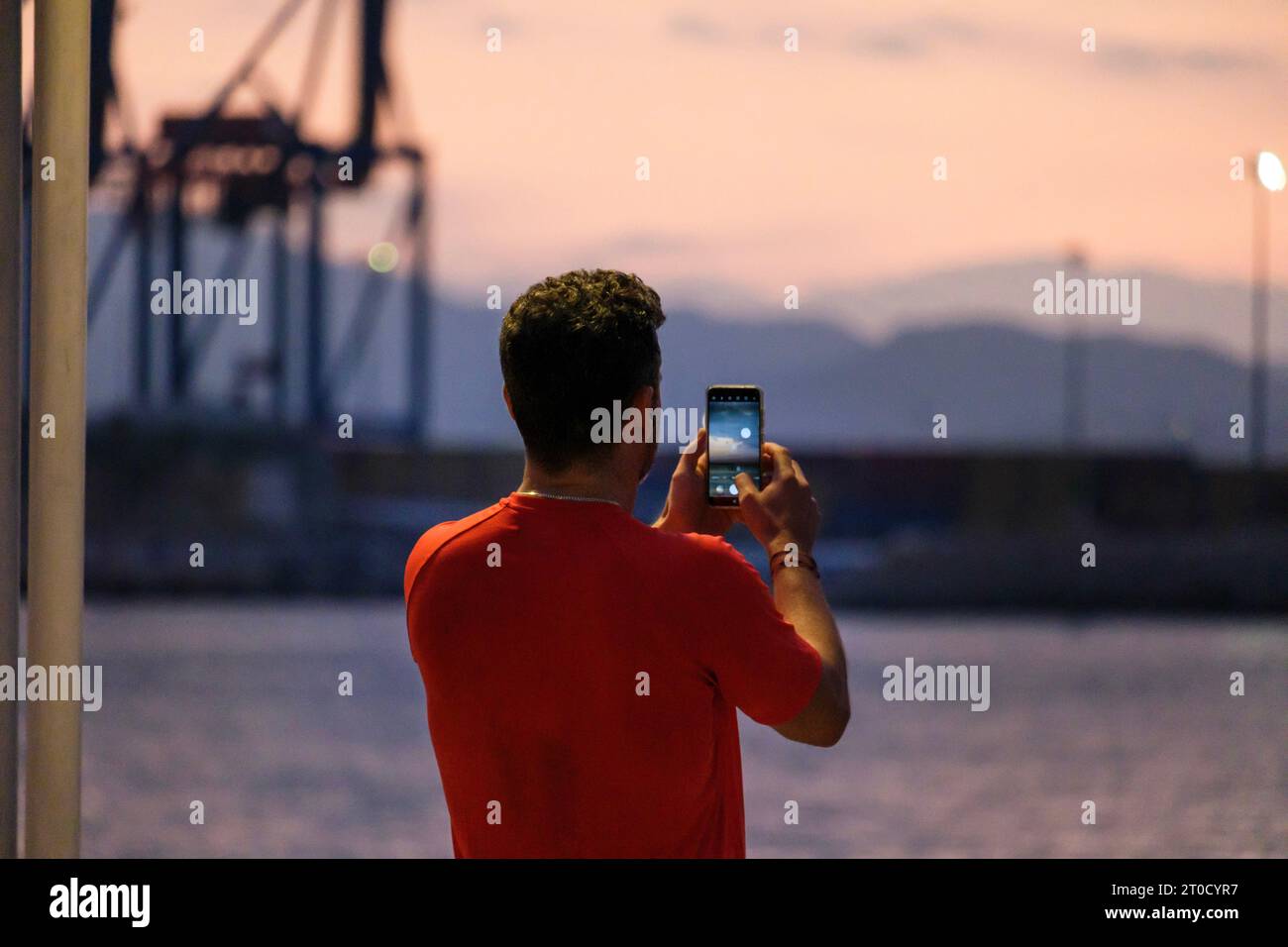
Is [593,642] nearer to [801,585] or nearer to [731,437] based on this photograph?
[801,585]

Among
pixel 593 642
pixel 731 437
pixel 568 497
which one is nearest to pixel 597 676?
pixel 593 642

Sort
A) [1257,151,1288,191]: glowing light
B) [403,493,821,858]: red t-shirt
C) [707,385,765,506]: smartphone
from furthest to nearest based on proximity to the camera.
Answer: [1257,151,1288,191]: glowing light, [707,385,765,506]: smartphone, [403,493,821,858]: red t-shirt

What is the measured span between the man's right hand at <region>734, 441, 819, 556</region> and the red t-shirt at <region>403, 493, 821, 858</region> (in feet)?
0.54

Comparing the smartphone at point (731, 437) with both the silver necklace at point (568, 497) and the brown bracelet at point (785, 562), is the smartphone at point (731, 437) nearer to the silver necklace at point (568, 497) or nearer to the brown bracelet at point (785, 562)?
the brown bracelet at point (785, 562)

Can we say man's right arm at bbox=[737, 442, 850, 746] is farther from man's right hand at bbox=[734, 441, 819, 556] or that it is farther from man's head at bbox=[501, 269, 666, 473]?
man's head at bbox=[501, 269, 666, 473]

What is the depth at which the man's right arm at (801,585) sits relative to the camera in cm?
166

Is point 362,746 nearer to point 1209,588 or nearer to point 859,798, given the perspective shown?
point 859,798

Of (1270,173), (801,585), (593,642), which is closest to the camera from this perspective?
(593,642)

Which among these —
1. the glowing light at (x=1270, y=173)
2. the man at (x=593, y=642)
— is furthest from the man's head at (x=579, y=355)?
the glowing light at (x=1270, y=173)

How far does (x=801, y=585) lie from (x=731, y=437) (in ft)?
0.94

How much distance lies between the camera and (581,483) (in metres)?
1.73

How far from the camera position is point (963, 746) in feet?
46.9

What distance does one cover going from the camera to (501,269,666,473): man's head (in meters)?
1.66

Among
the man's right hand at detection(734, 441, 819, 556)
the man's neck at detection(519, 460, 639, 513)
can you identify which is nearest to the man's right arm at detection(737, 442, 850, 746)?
the man's right hand at detection(734, 441, 819, 556)
